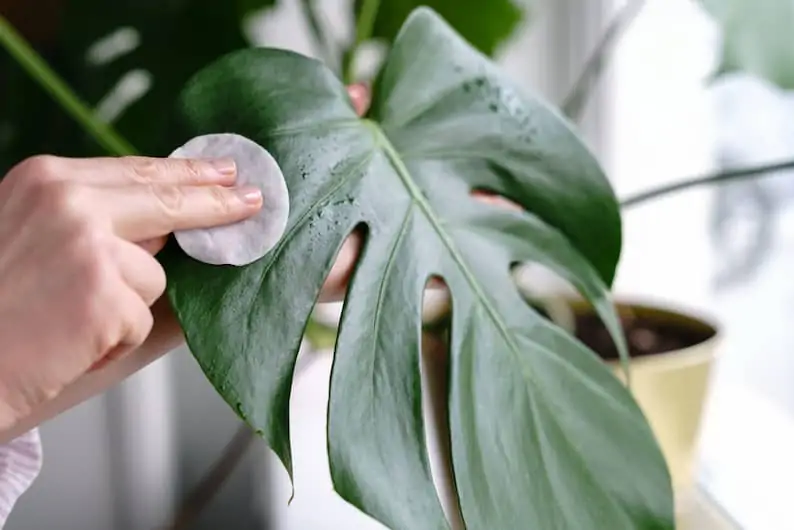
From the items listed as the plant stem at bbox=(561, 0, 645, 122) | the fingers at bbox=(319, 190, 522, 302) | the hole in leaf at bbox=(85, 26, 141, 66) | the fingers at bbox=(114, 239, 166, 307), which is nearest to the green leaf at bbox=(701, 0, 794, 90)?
the plant stem at bbox=(561, 0, 645, 122)

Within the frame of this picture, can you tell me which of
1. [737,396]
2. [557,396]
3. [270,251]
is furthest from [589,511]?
[737,396]

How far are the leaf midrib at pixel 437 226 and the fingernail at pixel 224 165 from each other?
0.10 metres

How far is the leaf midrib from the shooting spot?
444 millimetres

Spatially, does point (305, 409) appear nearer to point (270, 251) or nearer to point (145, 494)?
point (145, 494)

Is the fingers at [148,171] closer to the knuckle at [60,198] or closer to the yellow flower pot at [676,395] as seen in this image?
the knuckle at [60,198]

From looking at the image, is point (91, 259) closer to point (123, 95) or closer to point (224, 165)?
point (224, 165)

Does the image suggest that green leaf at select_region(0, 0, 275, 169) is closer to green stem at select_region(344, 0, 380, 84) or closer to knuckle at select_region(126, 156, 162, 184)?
green stem at select_region(344, 0, 380, 84)

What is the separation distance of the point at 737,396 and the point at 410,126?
63cm

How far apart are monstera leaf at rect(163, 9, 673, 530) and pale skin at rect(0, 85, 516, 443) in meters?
0.03

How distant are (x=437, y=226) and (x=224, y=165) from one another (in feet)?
0.40

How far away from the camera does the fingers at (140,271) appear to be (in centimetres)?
32

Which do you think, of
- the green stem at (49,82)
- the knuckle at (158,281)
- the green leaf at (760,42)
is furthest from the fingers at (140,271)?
the green leaf at (760,42)

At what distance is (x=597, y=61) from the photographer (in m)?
0.83

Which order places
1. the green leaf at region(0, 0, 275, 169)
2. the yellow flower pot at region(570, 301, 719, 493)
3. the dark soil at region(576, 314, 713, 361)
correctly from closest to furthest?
the yellow flower pot at region(570, 301, 719, 493)
the dark soil at region(576, 314, 713, 361)
the green leaf at region(0, 0, 275, 169)
